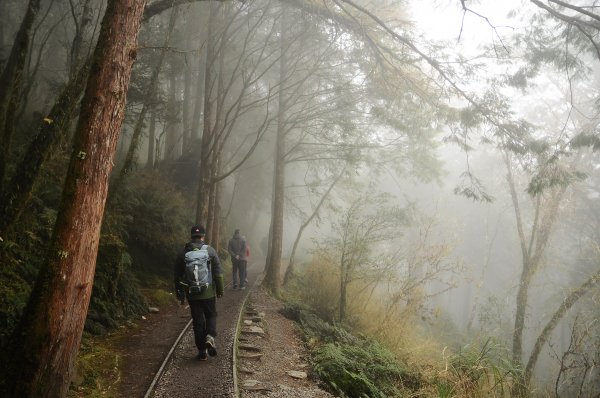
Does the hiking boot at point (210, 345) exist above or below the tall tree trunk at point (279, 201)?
below

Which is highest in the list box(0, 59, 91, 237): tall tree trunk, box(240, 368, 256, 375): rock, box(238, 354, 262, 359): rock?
box(0, 59, 91, 237): tall tree trunk

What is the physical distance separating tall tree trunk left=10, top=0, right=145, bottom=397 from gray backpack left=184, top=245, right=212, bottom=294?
191cm

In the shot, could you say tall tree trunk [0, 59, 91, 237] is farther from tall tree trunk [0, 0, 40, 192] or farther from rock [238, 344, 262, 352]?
rock [238, 344, 262, 352]

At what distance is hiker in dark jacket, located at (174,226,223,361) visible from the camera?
6262 mm

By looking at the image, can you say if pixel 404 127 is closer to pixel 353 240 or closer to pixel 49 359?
pixel 353 240

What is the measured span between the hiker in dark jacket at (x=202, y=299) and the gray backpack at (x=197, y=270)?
6 centimetres

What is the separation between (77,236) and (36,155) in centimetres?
356

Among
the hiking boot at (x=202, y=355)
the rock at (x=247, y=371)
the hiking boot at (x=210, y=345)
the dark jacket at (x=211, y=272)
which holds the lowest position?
the rock at (x=247, y=371)

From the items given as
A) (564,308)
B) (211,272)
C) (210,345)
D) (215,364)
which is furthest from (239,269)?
(564,308)

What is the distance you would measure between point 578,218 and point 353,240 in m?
19.7

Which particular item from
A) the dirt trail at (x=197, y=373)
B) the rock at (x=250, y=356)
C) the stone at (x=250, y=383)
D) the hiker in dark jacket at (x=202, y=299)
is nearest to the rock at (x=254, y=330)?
the dirt trail at (x=197, y=373)

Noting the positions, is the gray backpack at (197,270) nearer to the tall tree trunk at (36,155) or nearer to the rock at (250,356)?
the rock at (250,356)

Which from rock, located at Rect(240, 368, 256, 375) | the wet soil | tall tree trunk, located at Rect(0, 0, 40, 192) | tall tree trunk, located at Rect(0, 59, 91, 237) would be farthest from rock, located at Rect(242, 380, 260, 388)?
tall tree trunk, located at Rect(0, 0, 40, 192)

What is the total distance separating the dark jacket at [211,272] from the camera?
6.25m
